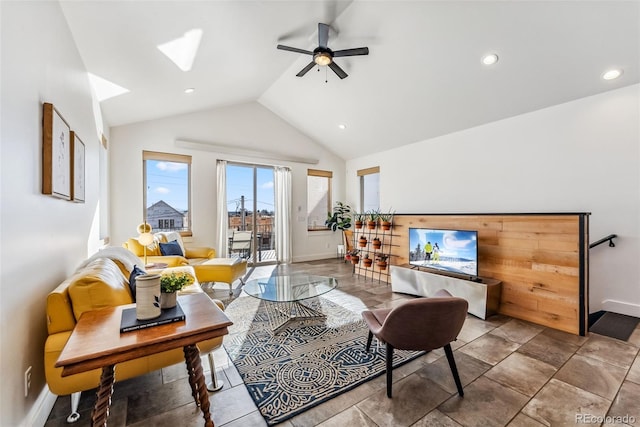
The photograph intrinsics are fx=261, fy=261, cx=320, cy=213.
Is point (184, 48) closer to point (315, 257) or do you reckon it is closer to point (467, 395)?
point (467, 395)

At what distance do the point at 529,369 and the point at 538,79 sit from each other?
3218mm

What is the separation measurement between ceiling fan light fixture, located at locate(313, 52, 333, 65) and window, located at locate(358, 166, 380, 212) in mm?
3317

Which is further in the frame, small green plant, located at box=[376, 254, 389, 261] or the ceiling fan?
small green plant, located at box=[376, 254, 389, 261]

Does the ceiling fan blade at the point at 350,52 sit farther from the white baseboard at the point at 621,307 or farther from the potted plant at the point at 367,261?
the white baseboard at the point at 621,307

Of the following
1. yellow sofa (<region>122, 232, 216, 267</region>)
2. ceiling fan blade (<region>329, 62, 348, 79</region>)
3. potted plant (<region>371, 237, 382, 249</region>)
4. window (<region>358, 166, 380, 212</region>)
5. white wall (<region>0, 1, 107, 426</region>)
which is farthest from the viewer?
window (<region>358, 166, 380, 212</region>)

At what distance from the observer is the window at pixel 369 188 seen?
6277 millimetres

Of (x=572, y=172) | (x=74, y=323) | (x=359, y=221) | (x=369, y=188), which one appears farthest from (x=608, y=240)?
(x=74, y=323)

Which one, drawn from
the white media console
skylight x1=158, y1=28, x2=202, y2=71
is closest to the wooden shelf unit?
the white media console

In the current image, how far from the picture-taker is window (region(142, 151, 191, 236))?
4.78 meters

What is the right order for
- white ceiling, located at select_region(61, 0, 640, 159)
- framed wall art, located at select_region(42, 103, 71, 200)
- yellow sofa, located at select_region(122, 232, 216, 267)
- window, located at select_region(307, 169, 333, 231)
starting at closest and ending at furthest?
framed wall art, located at select_region(42, 103, 71, 200) → white ceiling, located at select_region(61, 0, 640, 159) → yellow sofa, located at select_region(122, 232, 216, 267) → window, located at select_region(307, 169, 333, 231)

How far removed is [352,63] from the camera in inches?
151

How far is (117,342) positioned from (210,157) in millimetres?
4711

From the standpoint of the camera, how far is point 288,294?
2811 millimetres

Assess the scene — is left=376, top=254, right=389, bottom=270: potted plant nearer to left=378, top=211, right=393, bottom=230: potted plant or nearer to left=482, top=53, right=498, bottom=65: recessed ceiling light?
left=378, top=211, right=393, bottom=230: potted plant
